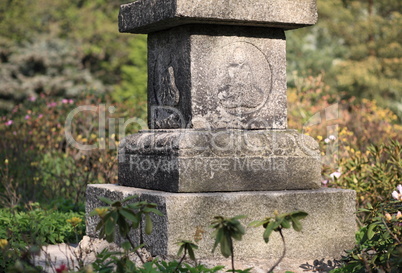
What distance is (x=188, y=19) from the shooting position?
13.2 ft

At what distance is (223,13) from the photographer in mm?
4062

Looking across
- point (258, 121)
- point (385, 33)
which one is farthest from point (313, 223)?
point (385, 33)

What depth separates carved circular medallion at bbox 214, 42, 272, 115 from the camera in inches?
167

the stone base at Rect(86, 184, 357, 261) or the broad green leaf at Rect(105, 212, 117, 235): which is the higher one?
the broad green leaf at Rect(105, 212, 117, 235)

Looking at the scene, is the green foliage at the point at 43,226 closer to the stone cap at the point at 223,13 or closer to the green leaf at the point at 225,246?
the stone cap at the point at 223,13

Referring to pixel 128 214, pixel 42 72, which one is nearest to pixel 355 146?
pixel 128 214

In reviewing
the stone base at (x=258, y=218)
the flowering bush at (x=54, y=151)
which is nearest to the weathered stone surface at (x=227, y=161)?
the stone base at (x=258, y=218)

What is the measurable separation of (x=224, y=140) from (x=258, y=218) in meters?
0.58

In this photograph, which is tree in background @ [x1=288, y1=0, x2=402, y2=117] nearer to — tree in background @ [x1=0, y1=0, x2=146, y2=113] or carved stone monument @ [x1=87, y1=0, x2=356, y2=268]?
tree in background @ [x1=0, y1=0, x2=146, y2=113]

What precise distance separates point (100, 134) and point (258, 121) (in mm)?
4615

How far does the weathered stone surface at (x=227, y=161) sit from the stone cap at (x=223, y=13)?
2.59 ft

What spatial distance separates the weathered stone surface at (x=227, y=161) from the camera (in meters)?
3.89

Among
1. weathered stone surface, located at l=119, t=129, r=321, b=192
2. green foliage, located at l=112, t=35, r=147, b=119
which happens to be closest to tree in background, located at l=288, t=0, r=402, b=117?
A: green foliage, located at l=112, t=35, r=147, b=119

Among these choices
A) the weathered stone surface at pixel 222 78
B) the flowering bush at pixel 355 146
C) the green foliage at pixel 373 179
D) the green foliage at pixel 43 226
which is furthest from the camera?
the flowering bush at pixel 355 146
